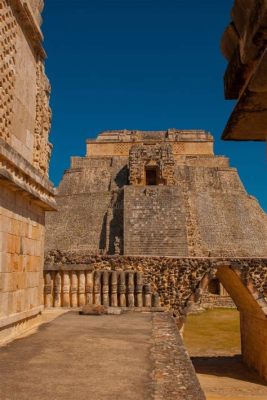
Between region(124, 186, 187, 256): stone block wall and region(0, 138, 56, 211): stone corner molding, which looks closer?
region(0, 138, 56, 211): stone corner molding

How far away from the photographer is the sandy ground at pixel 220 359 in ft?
36.4

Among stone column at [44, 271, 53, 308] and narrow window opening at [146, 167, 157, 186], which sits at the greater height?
narrow window opening at [146, 167, 157, 186]

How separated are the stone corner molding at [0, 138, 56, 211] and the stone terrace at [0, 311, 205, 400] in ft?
6.35

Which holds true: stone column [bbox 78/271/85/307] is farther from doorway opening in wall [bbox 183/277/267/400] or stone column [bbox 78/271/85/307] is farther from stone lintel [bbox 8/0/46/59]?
stone lintel [bbox 8/0/46/59]

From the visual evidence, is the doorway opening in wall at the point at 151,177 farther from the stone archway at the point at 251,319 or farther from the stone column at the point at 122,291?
the stone column at the point at 122,291

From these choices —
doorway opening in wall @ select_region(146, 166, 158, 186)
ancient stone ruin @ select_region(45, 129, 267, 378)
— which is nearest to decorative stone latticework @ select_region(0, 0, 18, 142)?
ancient stone ruin @ select_region(45, 129, 267, 378)

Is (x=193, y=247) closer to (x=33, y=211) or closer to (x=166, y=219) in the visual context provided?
(x=166, y=219)

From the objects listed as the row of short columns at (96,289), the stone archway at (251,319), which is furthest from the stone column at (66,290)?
the stone archway at (251,319)

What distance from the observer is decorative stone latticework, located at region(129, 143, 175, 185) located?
29094 millimetres

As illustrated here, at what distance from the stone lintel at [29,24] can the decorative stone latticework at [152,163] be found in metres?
22.2

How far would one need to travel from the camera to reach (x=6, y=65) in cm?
526

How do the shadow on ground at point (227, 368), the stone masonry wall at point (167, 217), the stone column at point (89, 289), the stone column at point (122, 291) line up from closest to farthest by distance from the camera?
1. the stone column at point (89, 289)
2. the stone column at point (122, 291)
3. the shadow on ground at point (227, 368)
4. the stone masonry wall at point (167, 217)

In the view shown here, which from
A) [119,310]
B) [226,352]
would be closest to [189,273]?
[119,310]

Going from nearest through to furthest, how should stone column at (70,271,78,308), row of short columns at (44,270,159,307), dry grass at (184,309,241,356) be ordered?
row of short columns at (44,270,159,307), stone column at (70,271,78,308), dry grass at (184,309,241,356)
